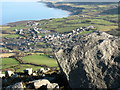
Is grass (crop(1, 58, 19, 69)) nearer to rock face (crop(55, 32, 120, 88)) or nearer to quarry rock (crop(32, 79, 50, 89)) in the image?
quarry rock (crop(32, 79, 50, 89))

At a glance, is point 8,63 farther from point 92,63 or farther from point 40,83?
point 92,63

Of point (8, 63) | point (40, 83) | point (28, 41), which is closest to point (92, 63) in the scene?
point (40, 83)

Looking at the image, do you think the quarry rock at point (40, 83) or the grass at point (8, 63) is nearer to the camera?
the quarry rock at point (40, 83)

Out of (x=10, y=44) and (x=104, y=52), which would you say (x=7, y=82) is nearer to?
(x=104, y=52)

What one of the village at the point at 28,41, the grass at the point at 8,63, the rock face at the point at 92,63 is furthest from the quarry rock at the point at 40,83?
the village at the point at 28,41

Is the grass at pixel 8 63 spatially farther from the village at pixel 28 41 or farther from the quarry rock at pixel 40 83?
the quarry rock at pixel 40 83

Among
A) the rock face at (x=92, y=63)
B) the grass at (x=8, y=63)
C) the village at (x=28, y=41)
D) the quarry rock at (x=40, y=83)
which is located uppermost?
the rock face at (x=92, y=63)

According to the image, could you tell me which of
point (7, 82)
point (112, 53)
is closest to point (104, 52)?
point (112, 53)

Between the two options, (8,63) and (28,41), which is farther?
(28,41)
